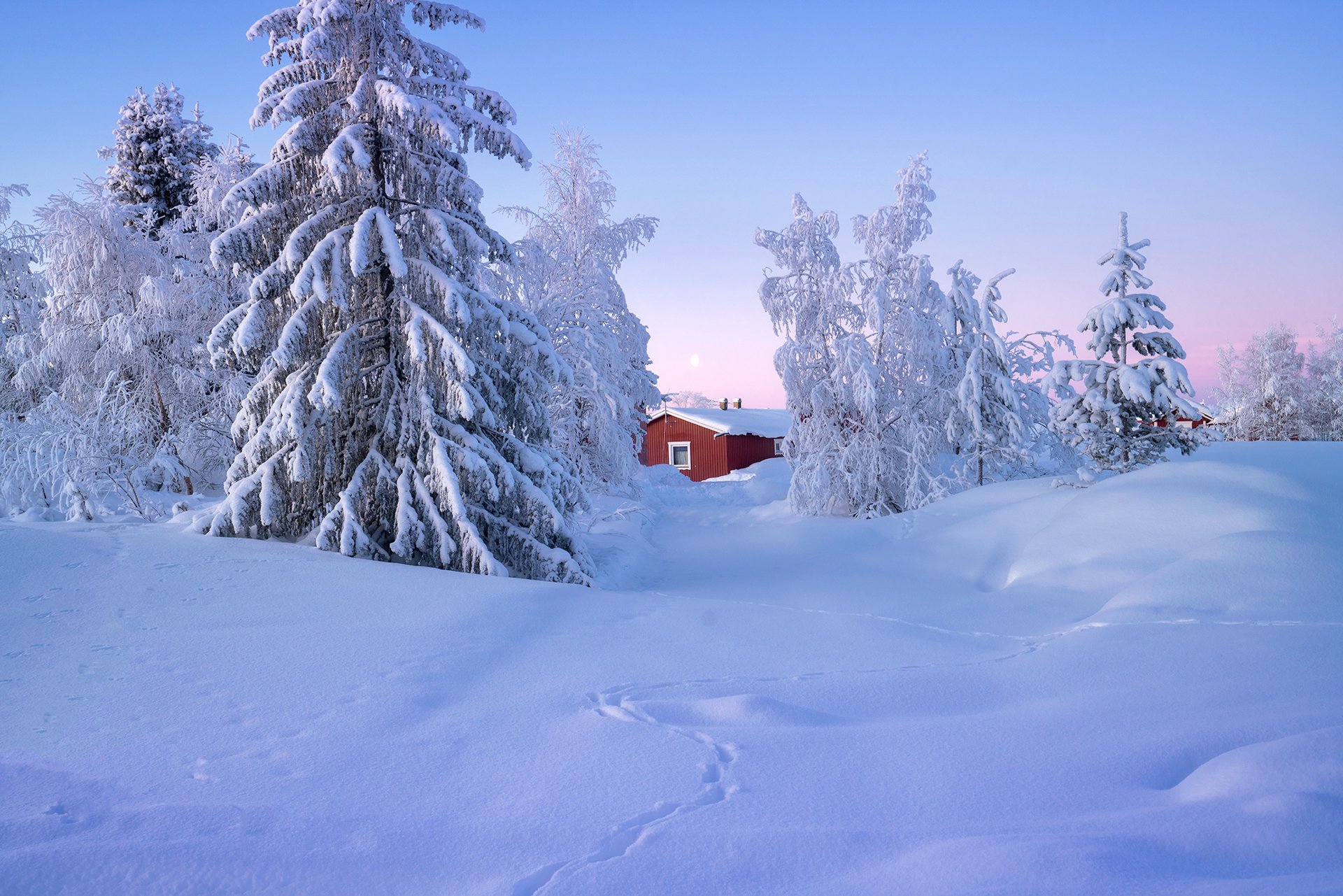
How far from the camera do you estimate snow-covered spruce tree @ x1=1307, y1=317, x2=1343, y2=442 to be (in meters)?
35.5

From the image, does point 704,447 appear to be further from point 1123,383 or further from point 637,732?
point 637,732

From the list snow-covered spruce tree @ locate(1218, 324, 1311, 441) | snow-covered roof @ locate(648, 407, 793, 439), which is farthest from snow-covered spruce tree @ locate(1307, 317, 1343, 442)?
snow-covered roof @ locate(648, 407, 793, 439)

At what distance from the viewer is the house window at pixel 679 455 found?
38.9m

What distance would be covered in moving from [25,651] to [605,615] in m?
3.83

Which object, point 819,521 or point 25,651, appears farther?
point 819,521

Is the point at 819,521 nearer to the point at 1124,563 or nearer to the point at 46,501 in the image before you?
the point at 1124,563

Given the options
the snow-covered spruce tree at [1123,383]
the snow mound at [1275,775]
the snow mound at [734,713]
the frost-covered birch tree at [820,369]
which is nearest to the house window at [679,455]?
the frost-covered birch tree at [820,369]

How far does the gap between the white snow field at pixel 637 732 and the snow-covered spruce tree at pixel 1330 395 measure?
3836cm

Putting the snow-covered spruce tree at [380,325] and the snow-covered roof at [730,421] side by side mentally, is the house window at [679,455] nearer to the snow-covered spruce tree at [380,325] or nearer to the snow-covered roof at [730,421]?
the snow-covered roof at [730,421]

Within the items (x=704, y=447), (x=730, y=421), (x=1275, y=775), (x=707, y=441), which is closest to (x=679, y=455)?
(x=704, y=447)

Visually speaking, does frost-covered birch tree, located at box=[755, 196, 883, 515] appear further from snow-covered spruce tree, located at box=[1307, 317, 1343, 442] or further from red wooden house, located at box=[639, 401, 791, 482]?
snow-covered spruce tree, located at box=[1307, 317, 1343, 442]

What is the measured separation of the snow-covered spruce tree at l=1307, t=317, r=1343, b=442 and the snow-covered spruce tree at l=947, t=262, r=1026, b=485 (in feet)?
94.1

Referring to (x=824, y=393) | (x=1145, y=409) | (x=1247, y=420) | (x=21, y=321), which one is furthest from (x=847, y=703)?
(x=1247, y=420)

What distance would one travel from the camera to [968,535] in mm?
12031
